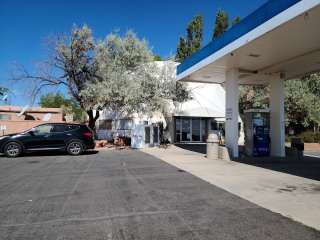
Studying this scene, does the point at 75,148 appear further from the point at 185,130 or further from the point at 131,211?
the point at 185,130

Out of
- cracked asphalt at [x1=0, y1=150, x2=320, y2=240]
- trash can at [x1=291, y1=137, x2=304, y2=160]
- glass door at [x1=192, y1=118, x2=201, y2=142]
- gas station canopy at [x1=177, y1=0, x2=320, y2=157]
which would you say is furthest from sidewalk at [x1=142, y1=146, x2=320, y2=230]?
glass door at [x1=192, y1=118, x2=201, y2=142]

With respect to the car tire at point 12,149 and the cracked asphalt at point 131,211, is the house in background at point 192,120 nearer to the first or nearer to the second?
the car tire at point 12,149

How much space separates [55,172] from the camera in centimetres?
1184

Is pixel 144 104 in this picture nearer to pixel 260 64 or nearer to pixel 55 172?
pixel 260 64

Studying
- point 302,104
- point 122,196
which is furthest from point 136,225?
point 302,104

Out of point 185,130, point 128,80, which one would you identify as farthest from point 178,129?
point 128,80

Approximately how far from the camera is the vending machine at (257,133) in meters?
Result: 17.6

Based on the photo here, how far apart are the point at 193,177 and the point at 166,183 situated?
1.38 meters

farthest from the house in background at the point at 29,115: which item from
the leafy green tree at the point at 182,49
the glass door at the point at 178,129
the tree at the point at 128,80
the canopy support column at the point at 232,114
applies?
the canopy support column at the point at 232,114

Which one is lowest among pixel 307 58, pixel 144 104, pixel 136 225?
pixel 136 225

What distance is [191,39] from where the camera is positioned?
48.9 m

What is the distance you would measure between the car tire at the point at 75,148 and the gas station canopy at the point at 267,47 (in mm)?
6764

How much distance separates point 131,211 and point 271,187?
13.6ft

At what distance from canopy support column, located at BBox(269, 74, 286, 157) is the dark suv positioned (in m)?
9.55
